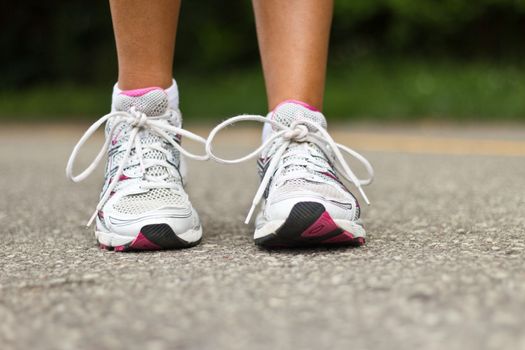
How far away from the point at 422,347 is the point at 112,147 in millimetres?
964

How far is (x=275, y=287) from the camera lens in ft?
3.89

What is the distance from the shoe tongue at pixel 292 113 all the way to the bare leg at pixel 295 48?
3 cm

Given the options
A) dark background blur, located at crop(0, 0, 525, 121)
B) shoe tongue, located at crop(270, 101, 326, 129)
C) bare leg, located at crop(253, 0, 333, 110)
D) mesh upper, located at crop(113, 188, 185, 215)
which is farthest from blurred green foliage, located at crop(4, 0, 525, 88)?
mesh upper, located at crop(113, 188, 185, 215)

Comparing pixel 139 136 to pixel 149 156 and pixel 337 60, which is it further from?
pixel 337 60

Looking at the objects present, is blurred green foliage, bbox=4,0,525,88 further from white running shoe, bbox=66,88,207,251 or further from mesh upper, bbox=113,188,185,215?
mesh upper, bbox=113,188,185,215

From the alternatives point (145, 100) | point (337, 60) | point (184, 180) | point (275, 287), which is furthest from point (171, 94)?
point (337, 60)

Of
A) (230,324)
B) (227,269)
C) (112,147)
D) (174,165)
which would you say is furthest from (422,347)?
(112,147)

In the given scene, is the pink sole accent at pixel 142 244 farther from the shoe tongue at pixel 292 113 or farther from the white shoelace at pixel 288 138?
the shoe tongue at pixel 292 113

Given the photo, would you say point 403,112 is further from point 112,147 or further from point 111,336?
point 111,336

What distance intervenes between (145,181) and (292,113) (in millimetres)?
314

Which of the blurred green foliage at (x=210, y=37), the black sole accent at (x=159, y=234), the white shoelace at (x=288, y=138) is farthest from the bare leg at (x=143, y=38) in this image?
the blurred green foliage at (x=210, y=37)

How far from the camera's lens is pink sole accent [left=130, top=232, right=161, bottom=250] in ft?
4.91

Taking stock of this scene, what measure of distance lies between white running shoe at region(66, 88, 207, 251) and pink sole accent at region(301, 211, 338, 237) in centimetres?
25

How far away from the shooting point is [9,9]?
11188mm
